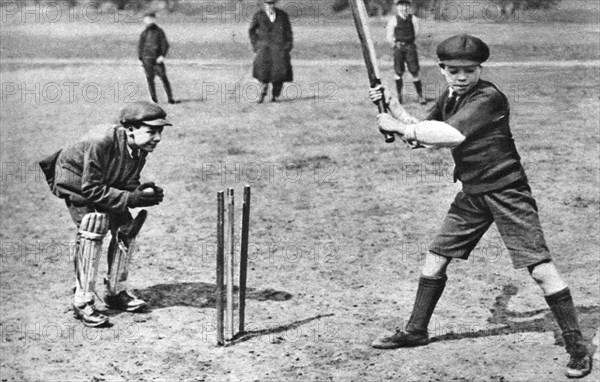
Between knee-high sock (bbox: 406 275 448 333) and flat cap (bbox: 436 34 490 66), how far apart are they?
5.01ft

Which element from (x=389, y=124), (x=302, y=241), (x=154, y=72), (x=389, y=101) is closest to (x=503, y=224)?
(x=389, y=124)

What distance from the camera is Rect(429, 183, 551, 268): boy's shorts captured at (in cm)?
638

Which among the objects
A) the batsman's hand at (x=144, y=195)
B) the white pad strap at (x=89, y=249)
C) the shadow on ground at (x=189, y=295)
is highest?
the batsman's hand at (x=144, y=195)

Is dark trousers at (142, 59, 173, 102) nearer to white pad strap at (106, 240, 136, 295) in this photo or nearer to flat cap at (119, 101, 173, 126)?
white pad strap at (106, 240, 136, 295)

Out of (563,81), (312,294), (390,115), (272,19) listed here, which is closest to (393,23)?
(272,19)

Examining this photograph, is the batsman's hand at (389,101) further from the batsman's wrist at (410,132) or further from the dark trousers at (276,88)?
the dark trousers at (276,88)

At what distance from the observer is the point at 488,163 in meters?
6.45

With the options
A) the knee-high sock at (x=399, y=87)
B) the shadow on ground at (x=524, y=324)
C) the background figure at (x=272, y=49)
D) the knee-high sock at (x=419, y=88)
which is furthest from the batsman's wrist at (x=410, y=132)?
the background figure at (x=272, y=49)

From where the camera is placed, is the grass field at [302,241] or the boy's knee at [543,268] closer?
the boy's knee at [543,268]

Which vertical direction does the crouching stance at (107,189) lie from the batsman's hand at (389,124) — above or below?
below

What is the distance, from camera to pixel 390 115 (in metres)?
6.65

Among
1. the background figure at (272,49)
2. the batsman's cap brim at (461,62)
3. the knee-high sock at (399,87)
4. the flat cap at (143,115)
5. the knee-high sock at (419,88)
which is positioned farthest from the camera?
the background figure at (272,49)

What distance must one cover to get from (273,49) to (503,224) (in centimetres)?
1187

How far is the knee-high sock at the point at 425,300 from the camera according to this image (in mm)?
6855
